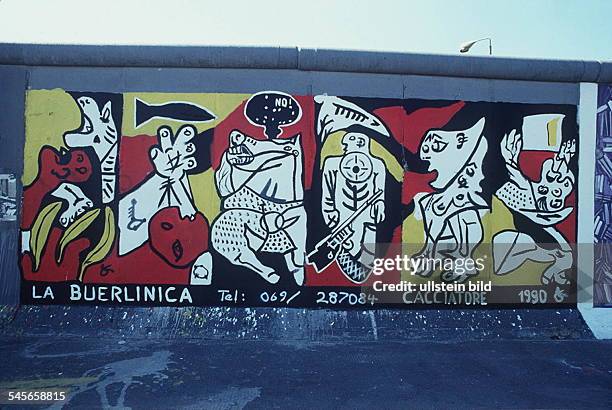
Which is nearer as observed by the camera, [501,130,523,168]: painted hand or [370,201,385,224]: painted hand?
[370,201,385,224]: painted hand

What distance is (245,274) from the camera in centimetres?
638

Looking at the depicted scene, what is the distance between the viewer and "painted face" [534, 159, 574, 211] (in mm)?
6613

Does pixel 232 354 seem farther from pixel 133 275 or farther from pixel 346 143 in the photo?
pixel 346 143

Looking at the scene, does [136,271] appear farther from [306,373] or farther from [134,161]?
[306,373]

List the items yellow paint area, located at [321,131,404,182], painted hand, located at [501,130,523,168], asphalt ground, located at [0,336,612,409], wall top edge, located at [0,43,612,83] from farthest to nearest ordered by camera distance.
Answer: painted hand, located at [501,130,523,168] → yellow paint area, located at [321,131,404,182] → wall top edge, located at [0,43,612,83] → asphalt ground, located at [0,336,612,409]

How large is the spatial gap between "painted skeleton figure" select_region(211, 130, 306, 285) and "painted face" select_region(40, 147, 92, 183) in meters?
1.73

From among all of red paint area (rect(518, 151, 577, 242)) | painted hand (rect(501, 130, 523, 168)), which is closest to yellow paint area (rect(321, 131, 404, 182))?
painted hand (rect(501, 130, 523, 168))

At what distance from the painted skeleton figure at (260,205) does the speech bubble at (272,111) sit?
20cm

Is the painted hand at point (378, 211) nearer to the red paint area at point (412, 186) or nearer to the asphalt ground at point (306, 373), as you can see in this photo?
the red paint area at point (412, 186)

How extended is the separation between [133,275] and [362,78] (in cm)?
393

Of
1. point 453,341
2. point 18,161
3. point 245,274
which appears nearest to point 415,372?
point 453,341

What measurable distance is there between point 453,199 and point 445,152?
2.08ft

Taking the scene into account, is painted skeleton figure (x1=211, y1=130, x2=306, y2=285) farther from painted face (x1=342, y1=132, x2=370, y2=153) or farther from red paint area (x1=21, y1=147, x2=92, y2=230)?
red paint area (x1=21, y1=147, x2=92, y2=230)

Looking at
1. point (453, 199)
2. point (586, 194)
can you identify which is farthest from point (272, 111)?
point (586, 194)
